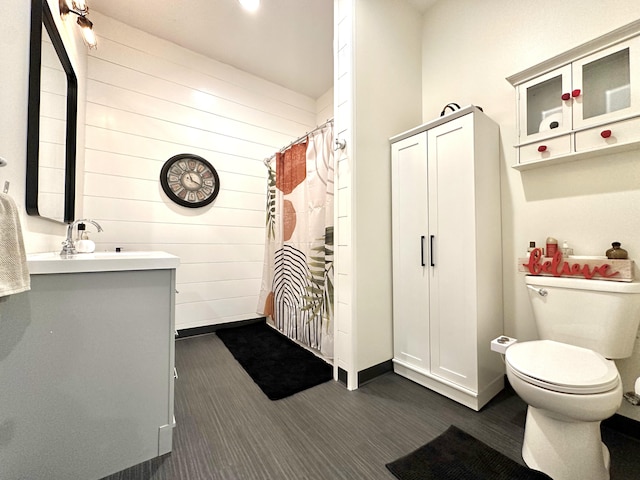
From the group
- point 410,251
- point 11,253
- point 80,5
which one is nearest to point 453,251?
point 410,251

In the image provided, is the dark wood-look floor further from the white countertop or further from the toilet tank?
the white countertop

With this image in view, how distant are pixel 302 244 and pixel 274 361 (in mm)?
1025

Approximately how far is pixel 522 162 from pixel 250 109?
274cm

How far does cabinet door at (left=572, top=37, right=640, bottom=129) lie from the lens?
1.25m

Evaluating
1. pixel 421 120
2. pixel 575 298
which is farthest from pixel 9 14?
pixel 575 298

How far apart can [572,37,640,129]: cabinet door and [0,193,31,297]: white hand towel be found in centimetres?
246

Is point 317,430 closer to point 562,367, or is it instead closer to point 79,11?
point 562,367

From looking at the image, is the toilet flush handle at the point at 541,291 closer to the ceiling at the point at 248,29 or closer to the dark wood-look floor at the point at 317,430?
the dark wood-look floor at the point at 317,430

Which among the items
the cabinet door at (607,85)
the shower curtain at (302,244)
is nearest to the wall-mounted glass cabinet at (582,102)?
the cabinet door at (607,85)

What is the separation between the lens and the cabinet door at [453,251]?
1.55m

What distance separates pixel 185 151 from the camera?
8.81 feet

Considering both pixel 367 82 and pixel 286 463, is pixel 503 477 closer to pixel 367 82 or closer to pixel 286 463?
pixel 286 463

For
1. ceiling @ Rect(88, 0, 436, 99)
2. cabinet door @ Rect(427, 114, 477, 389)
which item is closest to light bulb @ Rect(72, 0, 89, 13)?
ceiling @ Rect(88, 0, 436, 99)

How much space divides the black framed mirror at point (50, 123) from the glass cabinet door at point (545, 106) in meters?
2.55
